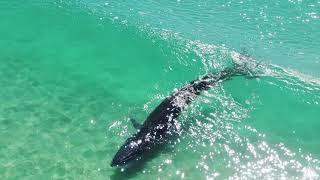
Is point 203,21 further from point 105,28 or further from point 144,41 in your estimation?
point 105,28

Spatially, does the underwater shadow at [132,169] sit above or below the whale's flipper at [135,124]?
below

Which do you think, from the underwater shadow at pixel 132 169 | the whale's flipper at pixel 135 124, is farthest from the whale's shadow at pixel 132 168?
the whale's flipper at pixel 135 124

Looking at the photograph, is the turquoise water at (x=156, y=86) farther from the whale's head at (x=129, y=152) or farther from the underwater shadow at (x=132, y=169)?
the whale's head at (x=129, y=152)

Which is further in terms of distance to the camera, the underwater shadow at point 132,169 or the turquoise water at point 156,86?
the turquoise water at point 156,86

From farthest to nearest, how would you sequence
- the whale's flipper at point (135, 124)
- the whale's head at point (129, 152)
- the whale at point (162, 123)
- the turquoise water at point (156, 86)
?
the whale's flipper at point (135, 124)
the turquoise water at point (156, 86)
the whale at point (162, 123)
the whale's head at point (129, 152)

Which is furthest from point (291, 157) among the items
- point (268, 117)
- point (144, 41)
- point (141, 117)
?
point (144, 41)

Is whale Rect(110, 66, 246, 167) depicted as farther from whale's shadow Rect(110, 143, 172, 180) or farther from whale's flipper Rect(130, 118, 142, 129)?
whale's shadow Rect(110, 143, 172, 180)

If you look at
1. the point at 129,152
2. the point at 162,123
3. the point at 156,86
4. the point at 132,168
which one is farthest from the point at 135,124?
the point at 156,86

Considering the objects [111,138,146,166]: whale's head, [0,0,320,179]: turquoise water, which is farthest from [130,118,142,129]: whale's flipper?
[111,138,146,166]: whale's head
